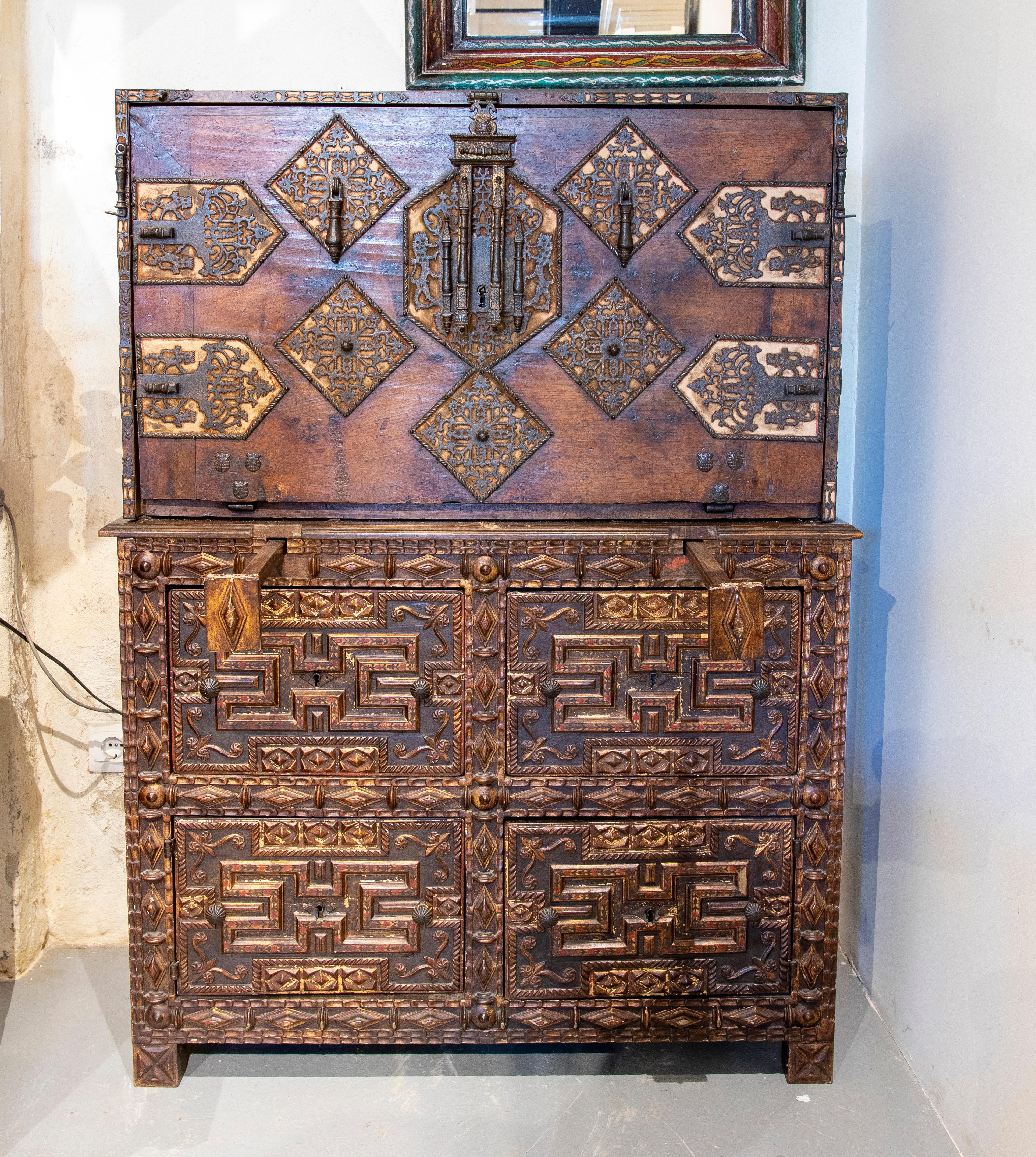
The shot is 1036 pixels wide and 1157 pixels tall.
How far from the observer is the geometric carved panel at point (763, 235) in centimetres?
201

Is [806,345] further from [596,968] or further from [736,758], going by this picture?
[596,968]

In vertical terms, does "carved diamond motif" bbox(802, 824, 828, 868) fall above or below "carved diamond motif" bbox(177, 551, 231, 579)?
below

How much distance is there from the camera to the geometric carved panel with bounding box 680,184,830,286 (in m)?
2.01

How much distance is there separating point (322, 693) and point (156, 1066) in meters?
0.88

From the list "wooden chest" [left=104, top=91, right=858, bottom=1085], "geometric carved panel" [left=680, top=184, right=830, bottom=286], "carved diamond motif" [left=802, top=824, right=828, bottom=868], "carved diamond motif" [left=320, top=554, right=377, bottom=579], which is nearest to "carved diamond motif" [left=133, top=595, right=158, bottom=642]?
"wooden chest" [left=104, top=91, right=858, bottom=1085]

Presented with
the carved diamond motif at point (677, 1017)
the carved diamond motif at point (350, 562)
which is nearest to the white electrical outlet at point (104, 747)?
the carved diamond motif at point (350, 562)

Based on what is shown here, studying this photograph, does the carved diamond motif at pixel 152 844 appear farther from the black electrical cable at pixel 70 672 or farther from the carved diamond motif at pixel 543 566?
the carved diamond motif at pixel 543 566

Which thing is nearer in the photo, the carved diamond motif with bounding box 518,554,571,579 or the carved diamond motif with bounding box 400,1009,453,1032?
the carved diamond motif with bounding box 518,554,571,579

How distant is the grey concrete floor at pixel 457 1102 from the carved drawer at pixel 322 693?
62cm

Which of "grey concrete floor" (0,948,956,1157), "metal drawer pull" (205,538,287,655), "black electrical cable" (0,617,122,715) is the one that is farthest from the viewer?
"black electrical cable" (0,617,122,715)

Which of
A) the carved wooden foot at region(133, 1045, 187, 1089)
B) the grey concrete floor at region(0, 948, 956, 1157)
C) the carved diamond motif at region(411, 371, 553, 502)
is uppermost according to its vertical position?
the carved diamond motif at region(411, 371, 553, 502)

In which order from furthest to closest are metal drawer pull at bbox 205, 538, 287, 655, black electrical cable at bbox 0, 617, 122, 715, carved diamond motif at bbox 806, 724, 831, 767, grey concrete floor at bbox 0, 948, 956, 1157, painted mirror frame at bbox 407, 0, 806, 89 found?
black electrical cable at bbox 0, 617, 122, 715 → painted mirror frame at bbox 407, 0, 806, 89 → carved diamond motif at bbox 806, 724, 831, 767 → grey concrete floor at bbox 0, 948, 956, 1157 → metal drawer pull at bbox 205, 538, 287, 655

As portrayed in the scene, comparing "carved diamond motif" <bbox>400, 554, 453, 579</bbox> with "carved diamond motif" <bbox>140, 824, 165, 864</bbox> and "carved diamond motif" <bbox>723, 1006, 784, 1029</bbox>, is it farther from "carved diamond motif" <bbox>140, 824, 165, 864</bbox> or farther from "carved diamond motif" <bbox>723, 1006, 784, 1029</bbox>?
"carved diamond motif" <bbox>723, 1006, 784, 1029</bbox>

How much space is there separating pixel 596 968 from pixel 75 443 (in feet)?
5.79
